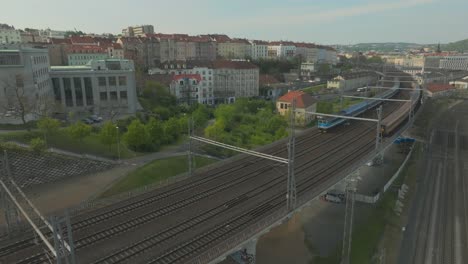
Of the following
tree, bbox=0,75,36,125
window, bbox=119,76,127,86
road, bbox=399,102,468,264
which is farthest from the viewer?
window, bbox=119,76,127,86

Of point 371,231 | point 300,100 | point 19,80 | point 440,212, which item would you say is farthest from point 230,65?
point 371,231

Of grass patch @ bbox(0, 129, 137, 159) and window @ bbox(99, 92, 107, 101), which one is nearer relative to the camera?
grass patch @ bbox(0, 129, 137, 159)

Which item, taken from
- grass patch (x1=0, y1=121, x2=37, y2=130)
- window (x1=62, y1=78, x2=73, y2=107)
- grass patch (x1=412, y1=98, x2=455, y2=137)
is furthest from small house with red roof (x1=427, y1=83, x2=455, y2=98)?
grass patch (x1=0, y1=121, x2=37, y2=130)

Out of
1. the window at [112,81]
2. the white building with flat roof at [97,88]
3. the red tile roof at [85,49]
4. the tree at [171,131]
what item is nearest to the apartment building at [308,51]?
the red tile roof at [85,49]

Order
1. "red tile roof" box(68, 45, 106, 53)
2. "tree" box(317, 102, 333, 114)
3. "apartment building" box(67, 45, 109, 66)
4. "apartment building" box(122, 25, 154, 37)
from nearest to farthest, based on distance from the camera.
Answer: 1. "tree" box(317, 102, 333, 114)
2. "apartment building" box(67, 45, 109, 66)
3. "red tile roof" box(68, 45, 106, 53)
4. "apartment building" box(122, 25, 154, 37)

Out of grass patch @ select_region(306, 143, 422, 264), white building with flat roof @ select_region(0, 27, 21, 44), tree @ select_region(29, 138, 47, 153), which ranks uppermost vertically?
white building with flat roof @ select_region(0, 27, 21, 44)

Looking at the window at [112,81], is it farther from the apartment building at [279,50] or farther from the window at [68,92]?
the apartment building at [279,50]

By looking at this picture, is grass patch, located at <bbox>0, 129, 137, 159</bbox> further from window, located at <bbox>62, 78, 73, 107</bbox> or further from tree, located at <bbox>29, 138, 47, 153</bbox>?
window, located at <bbox>62, 78, 73, 107</bbox>
